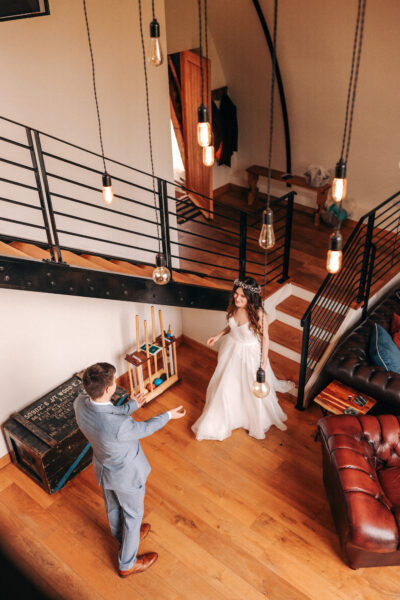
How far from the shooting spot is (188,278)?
5.09 m

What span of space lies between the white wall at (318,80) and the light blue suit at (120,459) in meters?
5.20

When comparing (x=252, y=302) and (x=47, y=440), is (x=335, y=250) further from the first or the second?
(x=47, y=440)

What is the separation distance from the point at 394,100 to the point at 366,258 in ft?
8.17

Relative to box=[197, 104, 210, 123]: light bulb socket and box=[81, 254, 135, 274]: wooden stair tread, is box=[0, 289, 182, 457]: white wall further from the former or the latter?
box=[197, 104, 210, 123]: light bulb socket

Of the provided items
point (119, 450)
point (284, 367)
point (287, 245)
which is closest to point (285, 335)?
point (284, 367)

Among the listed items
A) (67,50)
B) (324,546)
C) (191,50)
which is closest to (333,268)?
(324,546)

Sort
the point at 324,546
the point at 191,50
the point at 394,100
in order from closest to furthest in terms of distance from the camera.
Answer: the point at 324,546 → the point at 394,100 → the point at 191,50

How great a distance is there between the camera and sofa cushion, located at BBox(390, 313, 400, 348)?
Answer: 16.6 ft

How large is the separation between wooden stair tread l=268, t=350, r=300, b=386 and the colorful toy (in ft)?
3.61

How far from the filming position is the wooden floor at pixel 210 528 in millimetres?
3590

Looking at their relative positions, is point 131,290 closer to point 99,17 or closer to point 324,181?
point 99,17

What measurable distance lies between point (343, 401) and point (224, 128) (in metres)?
4.88

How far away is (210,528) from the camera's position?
13.1 ft

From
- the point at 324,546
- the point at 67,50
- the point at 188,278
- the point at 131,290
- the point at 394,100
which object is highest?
the point at 67,50
